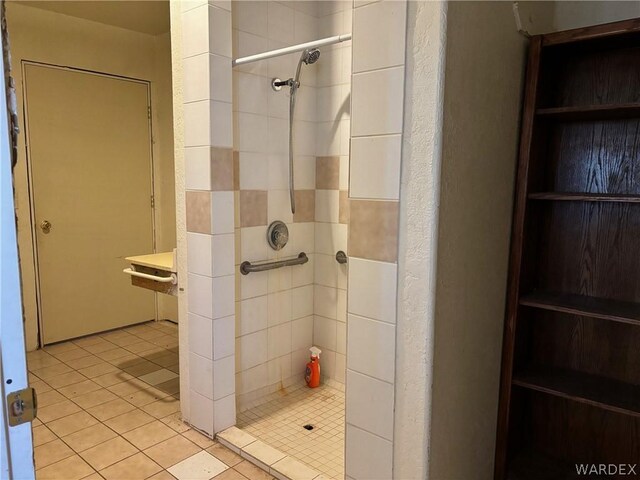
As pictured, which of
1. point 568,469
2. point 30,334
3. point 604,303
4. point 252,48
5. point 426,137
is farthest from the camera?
point 30,334

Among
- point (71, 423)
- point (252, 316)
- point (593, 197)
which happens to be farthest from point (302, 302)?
point (593, 197)

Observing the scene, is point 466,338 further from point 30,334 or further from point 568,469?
point 30,334

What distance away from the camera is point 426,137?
1.24 metres

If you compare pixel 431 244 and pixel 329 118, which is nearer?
pixel 431 244

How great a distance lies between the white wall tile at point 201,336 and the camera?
2135 mm

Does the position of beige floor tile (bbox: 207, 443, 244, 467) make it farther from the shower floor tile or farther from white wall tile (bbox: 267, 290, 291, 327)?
white wall tile (bbox: 267, 290, 291, 327)

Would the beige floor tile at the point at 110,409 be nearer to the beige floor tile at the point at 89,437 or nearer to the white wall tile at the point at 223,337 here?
the beige floor tile at the point at 89,437

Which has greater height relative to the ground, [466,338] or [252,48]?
[252,48]

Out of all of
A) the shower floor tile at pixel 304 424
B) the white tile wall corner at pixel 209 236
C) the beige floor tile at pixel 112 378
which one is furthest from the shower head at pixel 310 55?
the beige floor tile at pixel 112 378

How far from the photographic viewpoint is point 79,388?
2732 millimetres

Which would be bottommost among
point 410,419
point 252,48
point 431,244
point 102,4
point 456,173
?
point 410,419

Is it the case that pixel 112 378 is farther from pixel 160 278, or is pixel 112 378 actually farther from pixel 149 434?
pixel 160 278

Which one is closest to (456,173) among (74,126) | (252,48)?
(252,48)

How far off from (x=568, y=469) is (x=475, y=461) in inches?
17.4
